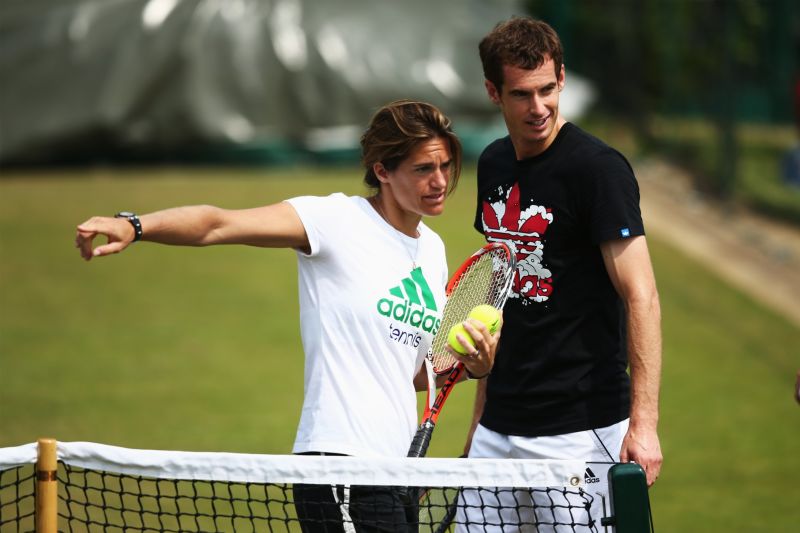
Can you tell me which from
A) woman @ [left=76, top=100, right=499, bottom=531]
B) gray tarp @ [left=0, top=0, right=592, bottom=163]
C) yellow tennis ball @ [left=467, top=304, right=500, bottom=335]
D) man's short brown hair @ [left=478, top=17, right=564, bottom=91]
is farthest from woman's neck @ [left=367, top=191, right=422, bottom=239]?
gray tarp @ [left=0, top=0, right=592, bottom=163]

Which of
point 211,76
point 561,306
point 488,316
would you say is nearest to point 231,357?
point 561,306

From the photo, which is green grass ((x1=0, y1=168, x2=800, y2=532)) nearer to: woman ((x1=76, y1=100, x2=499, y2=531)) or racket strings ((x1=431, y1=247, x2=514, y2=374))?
racket strings ((x1=431, y1=247, x2=514, y2=374))

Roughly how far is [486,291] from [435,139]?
2.06ft

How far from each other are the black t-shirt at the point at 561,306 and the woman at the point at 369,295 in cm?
31

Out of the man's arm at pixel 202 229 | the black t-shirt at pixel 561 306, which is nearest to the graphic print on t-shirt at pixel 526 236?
the black t-shirt at pixel 561 306

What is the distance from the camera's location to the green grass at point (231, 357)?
8195 millimetres

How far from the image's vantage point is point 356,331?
3.87 meters

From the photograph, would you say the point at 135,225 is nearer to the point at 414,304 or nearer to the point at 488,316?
the point at 414,304

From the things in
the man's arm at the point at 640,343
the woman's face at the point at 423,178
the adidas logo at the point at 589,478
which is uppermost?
the woman's face at the point at 423,178

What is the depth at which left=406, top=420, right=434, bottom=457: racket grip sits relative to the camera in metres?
3.89

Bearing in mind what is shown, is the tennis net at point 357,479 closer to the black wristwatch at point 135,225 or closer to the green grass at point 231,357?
the black wristwatch at point 135,225

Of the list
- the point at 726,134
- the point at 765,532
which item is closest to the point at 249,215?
the point at 765,532

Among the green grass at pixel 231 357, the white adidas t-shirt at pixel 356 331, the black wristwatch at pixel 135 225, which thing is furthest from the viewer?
the green grass at pixel 231 357

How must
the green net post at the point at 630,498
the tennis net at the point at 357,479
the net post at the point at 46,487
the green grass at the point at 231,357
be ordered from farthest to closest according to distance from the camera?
the green grass at the point at 231,357 → the net post at the point at 46,487 → the tennis net at the point at 357,479 → the green net post at the point at 630,498
